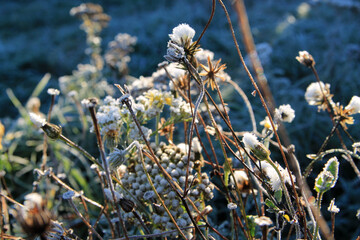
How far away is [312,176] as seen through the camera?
147 cm

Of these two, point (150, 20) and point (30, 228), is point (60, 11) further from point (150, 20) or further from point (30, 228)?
point (30, 228)

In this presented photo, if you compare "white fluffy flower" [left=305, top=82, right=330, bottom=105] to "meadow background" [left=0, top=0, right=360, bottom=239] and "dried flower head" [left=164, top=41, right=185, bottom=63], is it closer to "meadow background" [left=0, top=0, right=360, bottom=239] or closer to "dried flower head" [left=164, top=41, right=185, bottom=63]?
"dried flower head" [left=164, top=41, right=185, bottom=63]

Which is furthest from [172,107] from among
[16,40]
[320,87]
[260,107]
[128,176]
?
[16,40]

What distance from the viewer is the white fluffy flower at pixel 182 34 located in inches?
25.2

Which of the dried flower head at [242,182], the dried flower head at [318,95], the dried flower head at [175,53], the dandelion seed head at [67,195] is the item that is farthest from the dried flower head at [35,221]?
the dried flower head at [318,95]

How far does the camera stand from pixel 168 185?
82 cm

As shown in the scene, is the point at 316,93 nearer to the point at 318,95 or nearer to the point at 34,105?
the point at 318,95

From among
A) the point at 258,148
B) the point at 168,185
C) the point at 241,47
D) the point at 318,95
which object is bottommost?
the point at 168,185

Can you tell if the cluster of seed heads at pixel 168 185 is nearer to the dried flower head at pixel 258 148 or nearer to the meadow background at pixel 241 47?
the dried flower head at pixel 258 148

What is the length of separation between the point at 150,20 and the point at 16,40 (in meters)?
1.96

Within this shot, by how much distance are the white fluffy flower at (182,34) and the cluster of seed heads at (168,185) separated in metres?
0.31

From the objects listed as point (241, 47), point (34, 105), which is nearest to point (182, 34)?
point (34, 105)

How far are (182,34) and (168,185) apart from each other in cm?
36

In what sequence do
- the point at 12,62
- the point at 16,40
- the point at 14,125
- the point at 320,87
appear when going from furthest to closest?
the point at 16,40 → the point at 12,62 → the point at 14,125 → the point at 320,87
